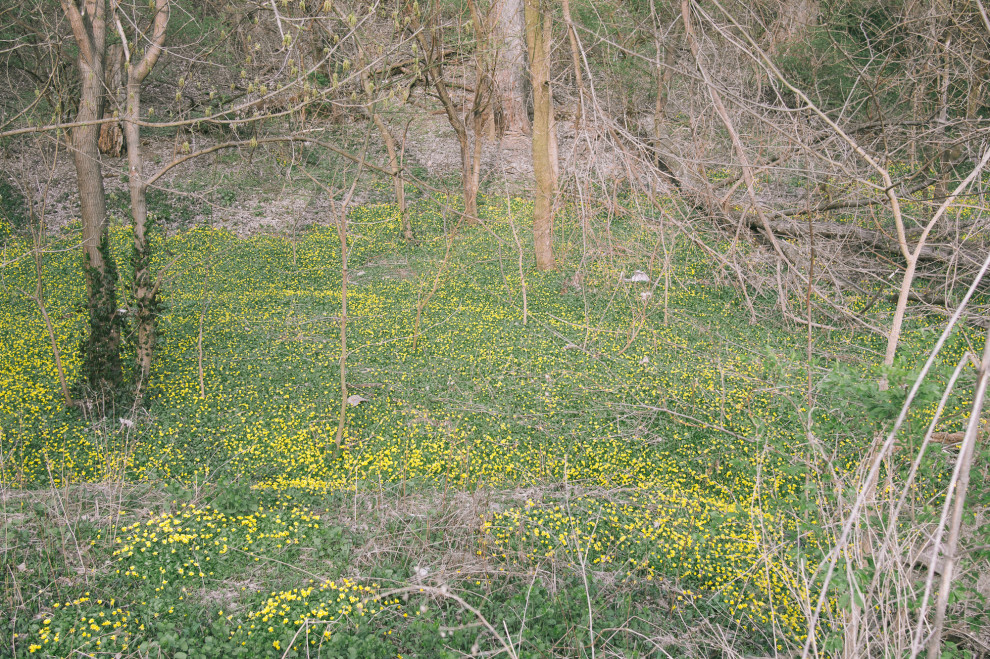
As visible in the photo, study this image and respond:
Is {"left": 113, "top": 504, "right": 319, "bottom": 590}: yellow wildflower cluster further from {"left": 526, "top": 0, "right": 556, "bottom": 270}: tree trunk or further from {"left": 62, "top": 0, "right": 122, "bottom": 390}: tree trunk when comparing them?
{"left": 526, "top": 0, "right": 556, "bottom": 270}: tree trunk

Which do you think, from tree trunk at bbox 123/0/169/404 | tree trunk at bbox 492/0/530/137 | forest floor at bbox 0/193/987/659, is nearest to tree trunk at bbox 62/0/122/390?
tree trunk at bbox 123/0/169/404

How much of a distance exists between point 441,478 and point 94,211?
5.95 m

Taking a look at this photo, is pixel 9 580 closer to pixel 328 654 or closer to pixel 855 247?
pixel 328 654

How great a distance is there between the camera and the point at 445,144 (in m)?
20.6

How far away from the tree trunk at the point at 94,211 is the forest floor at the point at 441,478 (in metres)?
0.46

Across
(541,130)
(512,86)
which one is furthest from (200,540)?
(512,86)

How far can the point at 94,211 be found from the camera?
870 cm

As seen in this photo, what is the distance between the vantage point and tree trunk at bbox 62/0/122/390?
24.5 feet

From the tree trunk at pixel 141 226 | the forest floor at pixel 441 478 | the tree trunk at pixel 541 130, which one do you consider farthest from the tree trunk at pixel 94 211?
the tree trunk at pixel 541 130

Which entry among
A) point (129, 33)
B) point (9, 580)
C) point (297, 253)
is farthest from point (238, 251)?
point (9, 580)

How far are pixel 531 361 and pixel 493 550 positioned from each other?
4.02 meters

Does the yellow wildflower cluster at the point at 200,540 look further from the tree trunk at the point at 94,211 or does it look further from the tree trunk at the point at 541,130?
the tree trunk at the point at 541,130

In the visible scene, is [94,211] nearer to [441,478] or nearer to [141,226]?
[141,226]

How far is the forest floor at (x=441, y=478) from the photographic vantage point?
417cm
